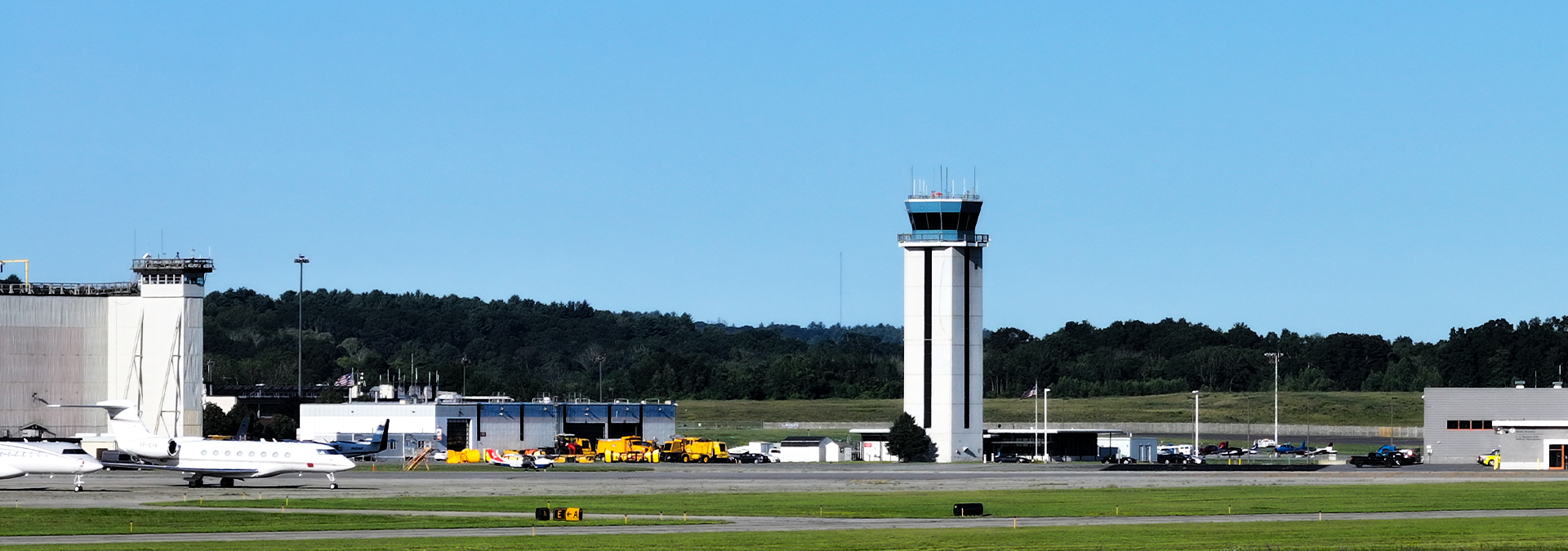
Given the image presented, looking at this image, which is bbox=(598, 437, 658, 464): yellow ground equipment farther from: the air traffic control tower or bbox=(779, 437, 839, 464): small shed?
the air traffic control tower

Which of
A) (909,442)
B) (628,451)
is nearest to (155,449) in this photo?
(628,451)

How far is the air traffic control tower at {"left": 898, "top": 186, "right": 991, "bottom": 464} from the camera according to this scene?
131 m

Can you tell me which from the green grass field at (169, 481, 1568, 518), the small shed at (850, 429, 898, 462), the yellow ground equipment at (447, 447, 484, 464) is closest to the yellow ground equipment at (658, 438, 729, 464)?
the small shed at (850, 429, 898, 462)

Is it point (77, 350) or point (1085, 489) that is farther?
point (77, 350)

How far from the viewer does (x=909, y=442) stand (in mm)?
128250

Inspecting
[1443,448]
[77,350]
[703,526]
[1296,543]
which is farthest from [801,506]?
[77,350]

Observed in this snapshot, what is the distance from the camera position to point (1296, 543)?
168ft

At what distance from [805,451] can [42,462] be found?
62907 millimetres

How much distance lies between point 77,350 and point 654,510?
100 m

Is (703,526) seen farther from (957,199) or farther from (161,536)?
(957,199)

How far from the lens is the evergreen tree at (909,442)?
128250 mm

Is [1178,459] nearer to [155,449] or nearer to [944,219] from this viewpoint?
[944,219]

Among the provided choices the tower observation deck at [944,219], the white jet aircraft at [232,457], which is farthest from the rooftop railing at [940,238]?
the white jet aircraft at [232,457]

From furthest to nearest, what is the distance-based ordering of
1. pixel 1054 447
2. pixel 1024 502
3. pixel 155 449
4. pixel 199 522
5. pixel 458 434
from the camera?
pixel 458 434
pixel 1054 447
pixel 155 449
pixel 1024 502
pixel 199 522
